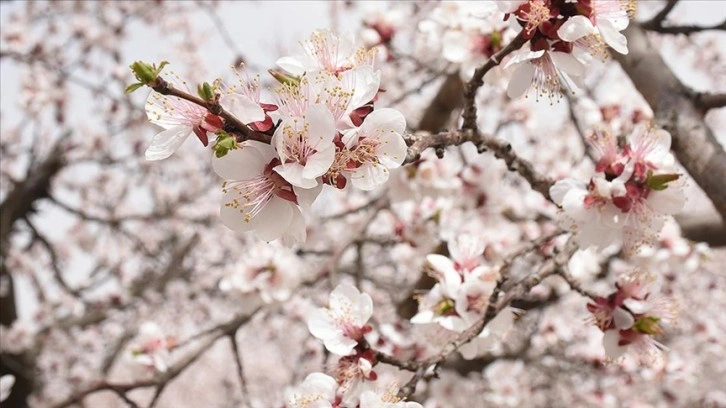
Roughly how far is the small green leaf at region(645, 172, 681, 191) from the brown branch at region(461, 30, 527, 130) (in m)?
0.35

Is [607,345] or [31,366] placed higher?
[607,345]

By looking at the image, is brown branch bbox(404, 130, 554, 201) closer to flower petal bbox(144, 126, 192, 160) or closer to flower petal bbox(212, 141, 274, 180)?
flower petal bbox(212, 141, 274, 180)

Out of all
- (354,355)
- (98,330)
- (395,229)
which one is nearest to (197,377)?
(98,330)

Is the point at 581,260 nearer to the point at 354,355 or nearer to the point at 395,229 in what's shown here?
the point at 395,229

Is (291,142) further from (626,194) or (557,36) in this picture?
(626,194)

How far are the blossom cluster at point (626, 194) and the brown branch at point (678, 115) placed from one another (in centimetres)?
33

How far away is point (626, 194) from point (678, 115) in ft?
1.90

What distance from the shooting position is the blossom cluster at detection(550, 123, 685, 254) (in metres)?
1.18

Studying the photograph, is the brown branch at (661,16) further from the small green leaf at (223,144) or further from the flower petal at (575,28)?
the small green leaf at (223,144)

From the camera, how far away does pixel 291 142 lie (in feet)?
2.74

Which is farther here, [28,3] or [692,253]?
[28,3]

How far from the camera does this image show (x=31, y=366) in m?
5.05

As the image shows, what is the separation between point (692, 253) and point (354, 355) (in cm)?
194

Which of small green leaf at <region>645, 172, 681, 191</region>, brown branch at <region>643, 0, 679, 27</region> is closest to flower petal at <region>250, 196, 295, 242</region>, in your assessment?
small green leaf at <region>645, 172, 681, 191</region>
